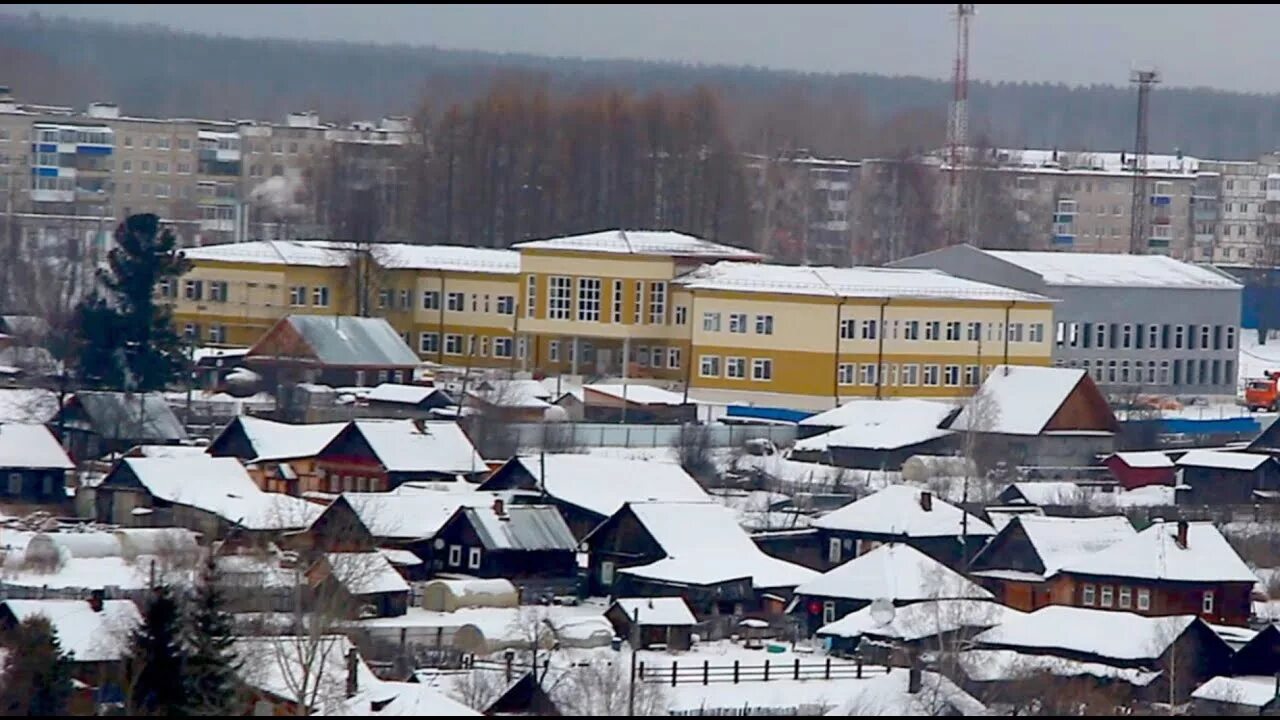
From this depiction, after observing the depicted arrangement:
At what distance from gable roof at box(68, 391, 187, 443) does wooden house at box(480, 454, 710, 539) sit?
2.14 meters

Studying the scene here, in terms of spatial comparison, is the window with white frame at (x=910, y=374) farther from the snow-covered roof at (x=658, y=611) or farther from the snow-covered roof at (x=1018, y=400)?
the snow-covered roof at (x=658, y=611)

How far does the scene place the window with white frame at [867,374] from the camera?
1827 cm

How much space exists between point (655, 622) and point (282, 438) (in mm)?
3874

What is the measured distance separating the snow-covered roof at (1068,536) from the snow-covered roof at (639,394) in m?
4.22

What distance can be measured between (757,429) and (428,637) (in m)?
5.39

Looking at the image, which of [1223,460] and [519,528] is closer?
[519,528]

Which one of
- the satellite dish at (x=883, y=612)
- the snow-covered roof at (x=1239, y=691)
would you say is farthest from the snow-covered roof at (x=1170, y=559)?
the snow-covered roof at (x=1239, y=691)

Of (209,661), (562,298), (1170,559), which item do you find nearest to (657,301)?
(562,298)

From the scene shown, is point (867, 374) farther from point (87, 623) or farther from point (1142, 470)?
point (87, 623)

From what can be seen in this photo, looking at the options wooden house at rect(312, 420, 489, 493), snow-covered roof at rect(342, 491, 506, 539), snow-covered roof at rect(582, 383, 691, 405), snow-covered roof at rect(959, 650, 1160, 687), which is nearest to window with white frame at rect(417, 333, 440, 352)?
snow-covered roof at rect(582, 383, 691, 405)

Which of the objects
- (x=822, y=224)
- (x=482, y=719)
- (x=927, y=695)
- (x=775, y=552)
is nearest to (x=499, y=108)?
(x=822, y=224)

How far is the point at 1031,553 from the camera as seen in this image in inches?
494

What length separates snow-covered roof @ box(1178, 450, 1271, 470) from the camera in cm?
1490

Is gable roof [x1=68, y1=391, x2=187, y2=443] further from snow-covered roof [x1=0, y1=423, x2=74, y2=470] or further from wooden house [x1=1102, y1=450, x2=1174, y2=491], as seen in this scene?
wooden house [x1=1102, y1=450, x2=1174, y2=491]
